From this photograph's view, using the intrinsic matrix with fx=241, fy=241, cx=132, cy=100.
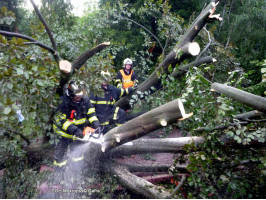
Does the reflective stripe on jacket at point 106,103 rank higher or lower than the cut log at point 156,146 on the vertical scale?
higher

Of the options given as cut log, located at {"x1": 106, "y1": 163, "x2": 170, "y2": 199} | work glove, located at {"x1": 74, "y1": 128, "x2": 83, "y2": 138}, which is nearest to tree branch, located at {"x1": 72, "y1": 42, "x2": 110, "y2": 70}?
work glove, located at {"x1": 74, "y1": 128, "x2": 83, "y2": 138}

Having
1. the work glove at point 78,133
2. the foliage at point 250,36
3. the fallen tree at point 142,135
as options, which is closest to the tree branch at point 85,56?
the fallen tree at point 142,135

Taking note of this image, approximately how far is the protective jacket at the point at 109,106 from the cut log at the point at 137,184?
3.21 ft

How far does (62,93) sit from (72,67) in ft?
1.36

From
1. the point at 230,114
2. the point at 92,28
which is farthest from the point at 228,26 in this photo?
the point at 230,114

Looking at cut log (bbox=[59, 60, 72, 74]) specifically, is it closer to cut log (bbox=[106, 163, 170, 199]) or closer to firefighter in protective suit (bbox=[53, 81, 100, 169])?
firefighter in protective suit (bbox=[53, 81, 100, 169])

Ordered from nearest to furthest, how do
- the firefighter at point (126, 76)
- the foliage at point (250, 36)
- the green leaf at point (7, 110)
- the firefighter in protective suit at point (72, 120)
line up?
the green leaf at point (7, 110) → the firefighter in protective suit at point (72, 120) → the firefighter at point (126, 76) → the foliage at point (250, 36)

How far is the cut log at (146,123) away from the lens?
206 centimetres

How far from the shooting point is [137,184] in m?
3.08

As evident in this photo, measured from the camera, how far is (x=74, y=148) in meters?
3.62

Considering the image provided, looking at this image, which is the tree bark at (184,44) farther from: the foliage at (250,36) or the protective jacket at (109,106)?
the foliage at (250,36)

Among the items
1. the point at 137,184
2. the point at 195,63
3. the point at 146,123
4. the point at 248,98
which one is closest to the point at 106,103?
the point at 137,184

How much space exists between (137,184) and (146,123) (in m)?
1.13

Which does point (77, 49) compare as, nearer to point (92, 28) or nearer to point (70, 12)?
point (92, 28)
